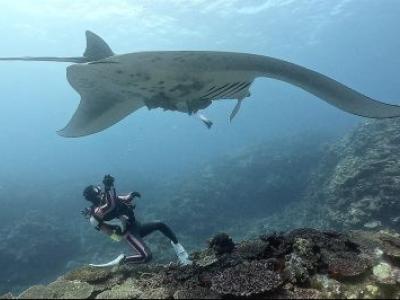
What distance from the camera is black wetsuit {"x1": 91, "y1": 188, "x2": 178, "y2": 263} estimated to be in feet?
23.0

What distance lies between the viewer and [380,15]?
51188 millimetres

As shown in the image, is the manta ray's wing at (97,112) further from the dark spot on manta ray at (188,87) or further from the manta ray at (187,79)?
the dark spot on manta ray at (188,87)

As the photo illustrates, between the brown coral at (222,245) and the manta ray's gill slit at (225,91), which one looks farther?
the brown coral at (222,245)

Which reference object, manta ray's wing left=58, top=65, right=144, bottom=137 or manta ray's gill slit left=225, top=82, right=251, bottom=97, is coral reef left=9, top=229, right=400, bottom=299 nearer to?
manta ray's gill slit left=225, top=82, right=251, bottom=97

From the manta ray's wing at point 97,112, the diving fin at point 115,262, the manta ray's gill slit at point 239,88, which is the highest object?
the manta ray's gill slit at point 239,88

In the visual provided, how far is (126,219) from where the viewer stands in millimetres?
7395

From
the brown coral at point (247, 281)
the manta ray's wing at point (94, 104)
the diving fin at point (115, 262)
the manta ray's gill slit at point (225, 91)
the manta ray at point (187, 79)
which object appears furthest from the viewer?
the diving fin at point (115, 262)

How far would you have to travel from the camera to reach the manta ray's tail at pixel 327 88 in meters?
4.55

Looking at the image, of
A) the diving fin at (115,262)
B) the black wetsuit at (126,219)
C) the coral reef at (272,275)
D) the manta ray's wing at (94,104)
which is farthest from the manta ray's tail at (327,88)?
the diving fin at (115,262)

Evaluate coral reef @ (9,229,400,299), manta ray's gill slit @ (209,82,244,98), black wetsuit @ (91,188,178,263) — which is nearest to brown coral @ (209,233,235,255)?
coral reef @ (9,229,400,299)

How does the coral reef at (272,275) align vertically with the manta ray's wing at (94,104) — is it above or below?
below

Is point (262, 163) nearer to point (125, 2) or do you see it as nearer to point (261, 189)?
A: point (261, 189)

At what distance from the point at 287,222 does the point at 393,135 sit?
18.0ft

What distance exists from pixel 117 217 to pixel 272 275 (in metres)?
3.75
